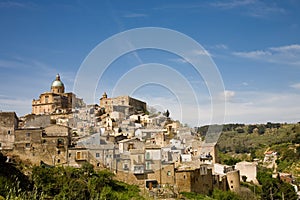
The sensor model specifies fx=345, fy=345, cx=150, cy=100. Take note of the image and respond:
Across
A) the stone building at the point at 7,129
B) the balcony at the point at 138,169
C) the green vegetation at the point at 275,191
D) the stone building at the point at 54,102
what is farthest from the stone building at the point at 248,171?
the stone building at the point at 7,129

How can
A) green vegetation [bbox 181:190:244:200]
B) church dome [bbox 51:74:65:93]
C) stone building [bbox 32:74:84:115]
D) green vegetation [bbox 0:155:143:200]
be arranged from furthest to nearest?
church dome [bbox 51:74:65:93]
stone building [bbox 32:74:84:115]
green vegetation [bbox 181:190:244:200]
green vegetation [bbox 0:155:143:200]

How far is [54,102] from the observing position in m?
41.8

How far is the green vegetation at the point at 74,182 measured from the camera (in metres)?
19.0

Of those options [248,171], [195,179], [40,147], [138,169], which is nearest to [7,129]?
[40,147]

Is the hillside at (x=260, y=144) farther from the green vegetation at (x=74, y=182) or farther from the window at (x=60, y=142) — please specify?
the green vegetation at (x=74, y=182)

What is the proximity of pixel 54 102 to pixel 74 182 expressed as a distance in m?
23.5

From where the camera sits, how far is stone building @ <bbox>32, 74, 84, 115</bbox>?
136 ft

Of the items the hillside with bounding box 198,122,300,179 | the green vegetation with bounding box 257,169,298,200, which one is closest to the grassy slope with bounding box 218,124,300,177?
the hillside with bounding box 198,122,300,179

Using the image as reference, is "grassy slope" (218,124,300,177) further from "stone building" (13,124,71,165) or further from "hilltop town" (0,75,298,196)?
"stone building" (13,124,71,165)

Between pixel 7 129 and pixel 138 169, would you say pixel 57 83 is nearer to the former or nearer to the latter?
pixel 7 129

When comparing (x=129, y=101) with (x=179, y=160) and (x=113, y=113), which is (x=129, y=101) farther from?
(x=179, y=160)

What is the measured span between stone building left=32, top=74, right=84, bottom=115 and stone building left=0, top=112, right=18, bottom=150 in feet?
53.4

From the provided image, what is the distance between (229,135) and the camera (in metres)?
106

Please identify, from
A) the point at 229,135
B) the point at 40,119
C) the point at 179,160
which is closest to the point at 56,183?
the point at 179,160
